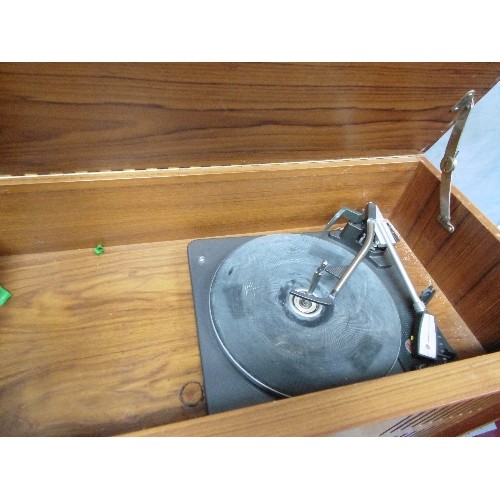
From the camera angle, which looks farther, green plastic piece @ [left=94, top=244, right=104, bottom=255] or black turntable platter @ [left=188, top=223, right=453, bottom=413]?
green plastic piece @ [left=94, top=244, right=104, bottom=255]

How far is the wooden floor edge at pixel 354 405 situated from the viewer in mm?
453

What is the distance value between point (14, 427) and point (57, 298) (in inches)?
10.4

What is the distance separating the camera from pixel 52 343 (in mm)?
721

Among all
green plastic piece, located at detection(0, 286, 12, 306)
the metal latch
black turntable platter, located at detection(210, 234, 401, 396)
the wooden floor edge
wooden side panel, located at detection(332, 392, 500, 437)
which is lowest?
wooden side panel, located at detection(332, 392, 500, 437)

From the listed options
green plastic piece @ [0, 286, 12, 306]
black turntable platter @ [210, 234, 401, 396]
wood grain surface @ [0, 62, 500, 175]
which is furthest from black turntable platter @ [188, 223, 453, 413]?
green plastic piece @ [0, 286, 12, 306]

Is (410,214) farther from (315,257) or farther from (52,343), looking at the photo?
(52,343)

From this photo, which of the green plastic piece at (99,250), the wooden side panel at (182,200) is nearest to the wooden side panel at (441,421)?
the wooden side panel at (182,200)

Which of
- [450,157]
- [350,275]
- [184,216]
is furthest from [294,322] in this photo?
[450,157]

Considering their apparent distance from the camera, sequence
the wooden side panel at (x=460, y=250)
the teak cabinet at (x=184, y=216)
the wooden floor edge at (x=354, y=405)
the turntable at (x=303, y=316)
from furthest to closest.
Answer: the wooden side panel at (x=460, y=250) < the turntable at (x=303, y=316) < the teak cabinet at (x=184, y=216) < the wooden floor edge at (x=354, y=405)

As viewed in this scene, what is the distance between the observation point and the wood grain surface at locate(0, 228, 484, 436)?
0.65 metres

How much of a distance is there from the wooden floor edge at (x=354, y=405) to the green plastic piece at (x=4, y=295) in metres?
0.52

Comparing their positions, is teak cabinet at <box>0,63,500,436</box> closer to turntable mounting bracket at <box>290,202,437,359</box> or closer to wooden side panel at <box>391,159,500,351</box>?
wooden side panel at <box>391,159,500,351</box>

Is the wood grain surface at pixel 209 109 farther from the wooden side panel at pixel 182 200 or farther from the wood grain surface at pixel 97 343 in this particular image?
the wood grain surface at pixel 97 343
